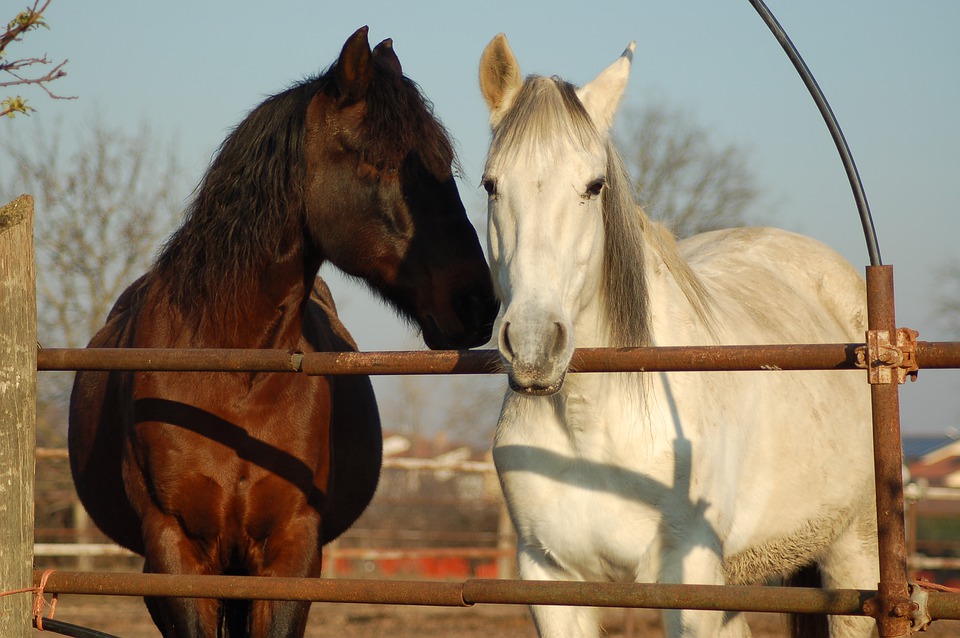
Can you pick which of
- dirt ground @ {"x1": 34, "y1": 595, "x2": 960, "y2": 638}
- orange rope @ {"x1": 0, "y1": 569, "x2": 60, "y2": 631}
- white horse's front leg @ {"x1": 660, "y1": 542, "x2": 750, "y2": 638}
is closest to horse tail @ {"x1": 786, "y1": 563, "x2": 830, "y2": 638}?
white horse's front leg @ {"x1": 660, "y1": 542, "x2": 750, "y2": 638}

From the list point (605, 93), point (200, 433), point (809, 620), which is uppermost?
point (605, 93)

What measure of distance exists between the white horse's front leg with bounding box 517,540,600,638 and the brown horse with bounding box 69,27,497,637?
683 millimetres

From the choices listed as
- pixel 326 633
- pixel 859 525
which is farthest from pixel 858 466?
pixel 326 633

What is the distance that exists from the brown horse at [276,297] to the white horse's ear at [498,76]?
43 centimetres

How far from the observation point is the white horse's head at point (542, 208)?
221 centimetres

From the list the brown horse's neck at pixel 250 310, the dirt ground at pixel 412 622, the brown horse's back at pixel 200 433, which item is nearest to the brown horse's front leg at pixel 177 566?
the brown horse's back at pixel 200 433

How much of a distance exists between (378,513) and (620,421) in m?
16.1

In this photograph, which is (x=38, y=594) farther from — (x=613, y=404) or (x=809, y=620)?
(x=809, y=620)

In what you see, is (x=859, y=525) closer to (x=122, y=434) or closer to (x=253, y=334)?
(x=253, y=334)

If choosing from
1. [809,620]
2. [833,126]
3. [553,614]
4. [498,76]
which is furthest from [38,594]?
[809,620]

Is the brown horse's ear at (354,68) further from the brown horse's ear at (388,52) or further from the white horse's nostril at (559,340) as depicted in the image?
the white horse's nostril at (559,340)

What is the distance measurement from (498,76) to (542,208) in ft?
1.72

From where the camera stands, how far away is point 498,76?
2744 millimetres

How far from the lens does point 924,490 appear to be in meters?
9.78
